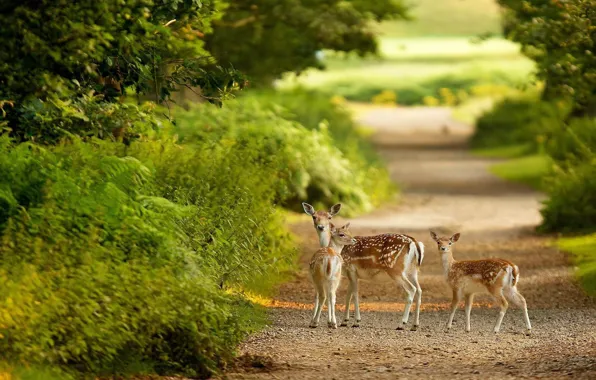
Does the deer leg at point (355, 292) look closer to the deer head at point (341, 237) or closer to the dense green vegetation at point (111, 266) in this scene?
the deer head at point (341, 237)

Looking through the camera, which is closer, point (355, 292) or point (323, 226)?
point (355, 292)

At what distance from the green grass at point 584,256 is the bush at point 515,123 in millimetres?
22730

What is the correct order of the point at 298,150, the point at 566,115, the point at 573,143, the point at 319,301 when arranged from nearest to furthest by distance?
the point at 319,301
the point at 298,150
the point at 573,143
the point at 566,115

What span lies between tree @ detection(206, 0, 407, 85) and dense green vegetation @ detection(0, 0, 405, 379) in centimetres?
1153

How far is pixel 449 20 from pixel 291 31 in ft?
299

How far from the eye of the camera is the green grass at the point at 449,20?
374 ft

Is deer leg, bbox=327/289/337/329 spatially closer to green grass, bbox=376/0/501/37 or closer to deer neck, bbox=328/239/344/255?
deer neck, bbox=328/239/344/255

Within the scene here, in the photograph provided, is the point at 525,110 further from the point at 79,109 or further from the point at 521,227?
the point at 79,109

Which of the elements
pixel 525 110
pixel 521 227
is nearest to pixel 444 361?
pixel 521 227

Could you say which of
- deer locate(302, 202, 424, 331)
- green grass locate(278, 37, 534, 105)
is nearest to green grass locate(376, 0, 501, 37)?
green grass locate(278, 37, 534, 105)

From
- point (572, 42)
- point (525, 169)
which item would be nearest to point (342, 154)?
point (525, 169)

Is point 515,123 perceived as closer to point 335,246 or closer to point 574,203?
point 574,203

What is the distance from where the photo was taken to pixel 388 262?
538 inches

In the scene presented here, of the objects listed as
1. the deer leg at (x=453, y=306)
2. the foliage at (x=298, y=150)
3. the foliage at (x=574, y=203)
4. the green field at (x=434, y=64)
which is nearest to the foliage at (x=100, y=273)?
the deer leg at (x=453, y=306)
